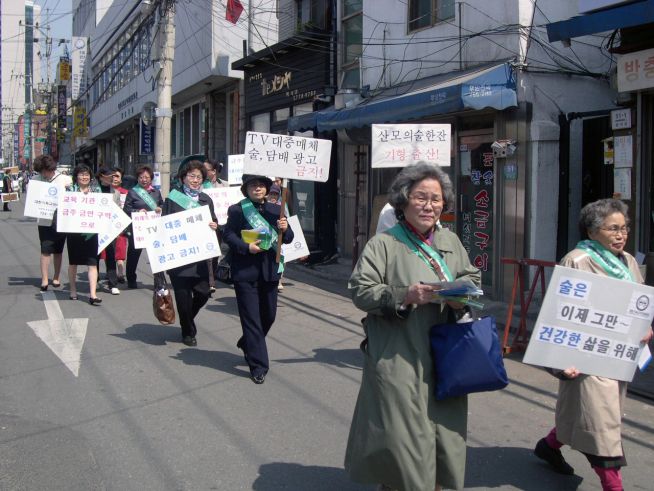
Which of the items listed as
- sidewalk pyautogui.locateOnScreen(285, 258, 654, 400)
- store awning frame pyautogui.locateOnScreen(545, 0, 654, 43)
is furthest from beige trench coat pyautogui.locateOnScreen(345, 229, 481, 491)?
store awning frame pyautogui.locateOnScreen(545, 0, 654, 43)

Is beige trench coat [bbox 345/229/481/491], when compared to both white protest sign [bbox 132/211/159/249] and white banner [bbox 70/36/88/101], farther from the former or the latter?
white banner [bbox 70/36/88/101]

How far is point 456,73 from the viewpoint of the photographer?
1058 cm

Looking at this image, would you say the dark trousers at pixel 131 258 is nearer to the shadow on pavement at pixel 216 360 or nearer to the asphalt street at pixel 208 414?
the asphalt street at pixel 208 414

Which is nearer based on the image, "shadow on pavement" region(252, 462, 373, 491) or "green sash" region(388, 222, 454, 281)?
"green sash" region(388, 222, 454, 281)

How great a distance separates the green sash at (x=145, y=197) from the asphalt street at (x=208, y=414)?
6.70 ft

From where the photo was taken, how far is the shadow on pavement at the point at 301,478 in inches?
156

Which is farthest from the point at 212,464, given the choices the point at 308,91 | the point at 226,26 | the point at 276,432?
the point at 226,26

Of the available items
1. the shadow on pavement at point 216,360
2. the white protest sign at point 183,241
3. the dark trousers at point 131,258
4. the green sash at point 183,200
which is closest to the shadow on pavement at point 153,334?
the shadow on pavement at point 216,360

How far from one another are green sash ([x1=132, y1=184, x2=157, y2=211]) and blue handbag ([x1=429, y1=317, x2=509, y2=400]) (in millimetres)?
7513

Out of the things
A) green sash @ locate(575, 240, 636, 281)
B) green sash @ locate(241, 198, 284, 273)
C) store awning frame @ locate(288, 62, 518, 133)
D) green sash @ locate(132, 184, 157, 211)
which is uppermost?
store awning frame @ locate(288, 62, 518, 133)

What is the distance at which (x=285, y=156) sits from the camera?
7770 mm

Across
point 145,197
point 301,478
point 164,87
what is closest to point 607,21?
point 301,478

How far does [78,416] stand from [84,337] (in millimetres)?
2578

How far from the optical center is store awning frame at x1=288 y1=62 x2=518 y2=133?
29.8 feet
